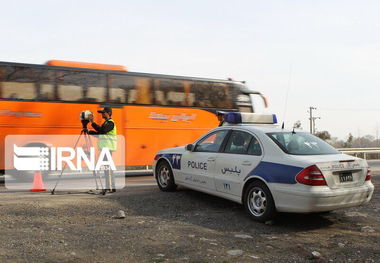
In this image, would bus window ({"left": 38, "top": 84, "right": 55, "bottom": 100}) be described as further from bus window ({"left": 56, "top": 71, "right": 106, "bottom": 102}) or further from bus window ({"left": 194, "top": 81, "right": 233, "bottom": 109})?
bus window ({"left": 194, "top": 81, "right": 233, "bottom": 109})

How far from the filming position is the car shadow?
5.63m

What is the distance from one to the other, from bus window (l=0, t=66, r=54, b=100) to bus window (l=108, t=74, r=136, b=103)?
6.35 feet

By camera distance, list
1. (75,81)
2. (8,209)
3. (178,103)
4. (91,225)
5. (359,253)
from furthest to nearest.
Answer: (178,103) → (75,81) → (8,209) → (91,225) → (359,253)

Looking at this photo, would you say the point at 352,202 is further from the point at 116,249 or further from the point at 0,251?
the point at 0,251

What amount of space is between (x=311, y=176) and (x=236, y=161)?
4.45 ft

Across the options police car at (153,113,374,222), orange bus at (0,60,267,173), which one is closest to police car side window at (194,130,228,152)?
police car at (153,113,374,222)

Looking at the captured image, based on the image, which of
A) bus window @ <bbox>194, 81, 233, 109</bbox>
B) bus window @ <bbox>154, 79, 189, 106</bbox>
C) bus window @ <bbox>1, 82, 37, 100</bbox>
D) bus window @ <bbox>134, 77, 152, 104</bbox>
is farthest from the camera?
bus window @ <bbox>194, 81, 233, 109</bbox>

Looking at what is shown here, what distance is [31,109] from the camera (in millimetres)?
11000

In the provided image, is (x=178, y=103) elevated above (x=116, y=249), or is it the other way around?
(x=178, y=103)

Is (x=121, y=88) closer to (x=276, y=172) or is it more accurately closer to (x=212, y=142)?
(x=212, y=142)

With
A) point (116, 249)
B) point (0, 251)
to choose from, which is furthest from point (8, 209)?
point (116, 249)

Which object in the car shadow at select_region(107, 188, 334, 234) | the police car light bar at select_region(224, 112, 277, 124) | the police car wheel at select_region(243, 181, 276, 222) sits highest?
the police car light bar at select_region(224, 112, 277, 124)

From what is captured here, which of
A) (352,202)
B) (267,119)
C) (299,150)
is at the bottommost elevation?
(352,202)

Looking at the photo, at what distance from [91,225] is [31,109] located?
266 inches
